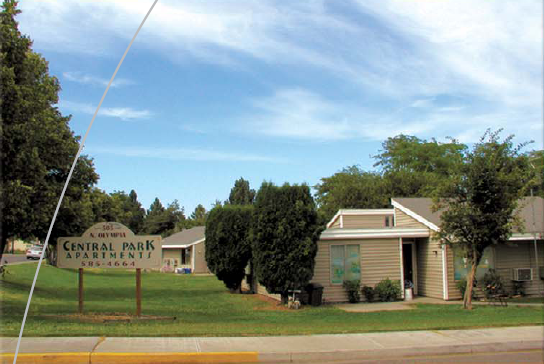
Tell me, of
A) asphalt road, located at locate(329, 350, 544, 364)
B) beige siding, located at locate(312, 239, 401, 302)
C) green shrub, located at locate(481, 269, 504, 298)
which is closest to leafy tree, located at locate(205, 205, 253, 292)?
beige siding, located at locate(312, 239, 401, 302)

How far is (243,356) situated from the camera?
8703 millimetres

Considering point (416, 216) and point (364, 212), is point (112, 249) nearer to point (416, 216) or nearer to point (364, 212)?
point (416, 216)

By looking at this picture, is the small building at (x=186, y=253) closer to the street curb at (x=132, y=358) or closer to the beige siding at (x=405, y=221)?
the beige siding at (x=405, y=221)

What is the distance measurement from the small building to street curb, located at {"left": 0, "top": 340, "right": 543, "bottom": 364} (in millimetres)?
35905

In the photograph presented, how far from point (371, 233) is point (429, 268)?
2.97 m

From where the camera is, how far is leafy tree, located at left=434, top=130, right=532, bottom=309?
15781 millimetres

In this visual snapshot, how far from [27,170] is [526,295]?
18.7m

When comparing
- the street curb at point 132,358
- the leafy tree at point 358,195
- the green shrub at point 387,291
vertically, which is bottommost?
the street curb at point 132,358

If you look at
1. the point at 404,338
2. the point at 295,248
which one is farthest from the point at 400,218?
the point at 404,338

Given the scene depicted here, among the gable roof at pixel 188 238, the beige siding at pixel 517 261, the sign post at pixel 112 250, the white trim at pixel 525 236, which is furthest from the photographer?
the gable roof at pixel 188 238

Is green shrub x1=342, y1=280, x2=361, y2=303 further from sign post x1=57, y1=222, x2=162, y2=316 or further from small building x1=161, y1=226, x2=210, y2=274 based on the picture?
small building x1=161, y1=226, x2=210, y2=274

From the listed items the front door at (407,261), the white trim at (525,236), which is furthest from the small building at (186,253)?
the white trim at (525,236)

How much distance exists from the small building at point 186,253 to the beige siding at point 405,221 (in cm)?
2485

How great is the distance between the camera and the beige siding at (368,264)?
735 inches
